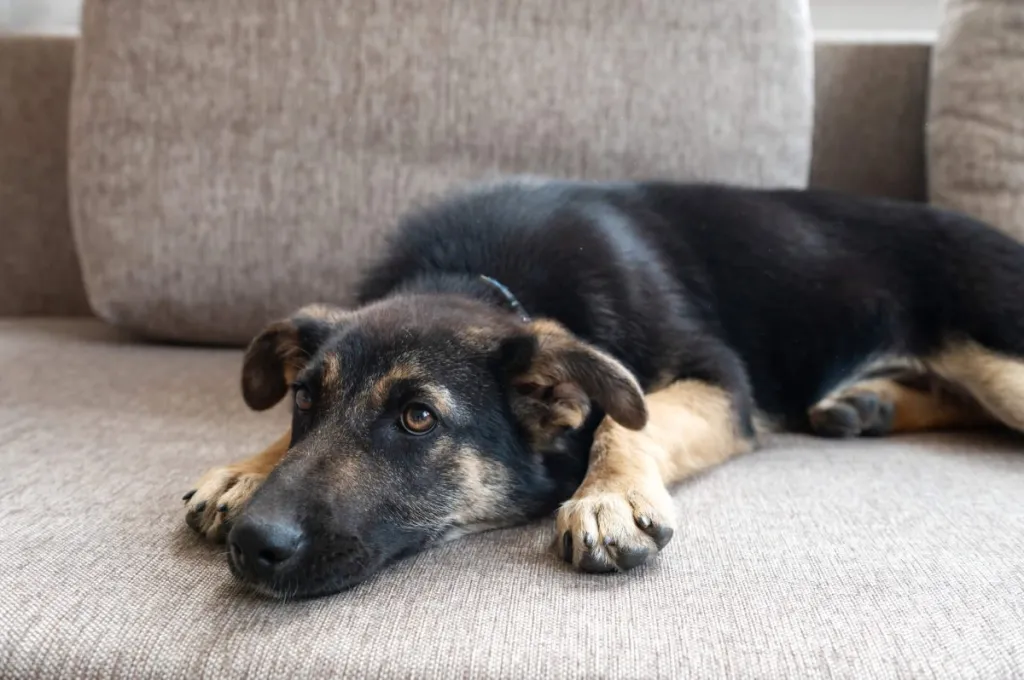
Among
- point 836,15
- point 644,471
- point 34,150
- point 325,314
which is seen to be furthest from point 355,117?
point 836,15

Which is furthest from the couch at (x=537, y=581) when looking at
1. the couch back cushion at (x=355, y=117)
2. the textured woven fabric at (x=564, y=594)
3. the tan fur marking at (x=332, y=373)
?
the couch back cushion at (x=355, y=117)

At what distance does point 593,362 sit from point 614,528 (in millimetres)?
329

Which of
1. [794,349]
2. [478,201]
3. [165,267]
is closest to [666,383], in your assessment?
[794,349]

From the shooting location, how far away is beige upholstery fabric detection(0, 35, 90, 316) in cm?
310

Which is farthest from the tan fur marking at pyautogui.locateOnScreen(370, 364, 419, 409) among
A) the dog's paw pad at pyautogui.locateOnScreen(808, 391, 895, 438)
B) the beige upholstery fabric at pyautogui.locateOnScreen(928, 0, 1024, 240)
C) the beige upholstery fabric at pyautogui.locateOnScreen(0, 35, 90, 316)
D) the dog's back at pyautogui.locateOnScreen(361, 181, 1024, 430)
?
the beige upholstery fabric at pyautogui.locateOnScreen(0, 35, 90, 316)

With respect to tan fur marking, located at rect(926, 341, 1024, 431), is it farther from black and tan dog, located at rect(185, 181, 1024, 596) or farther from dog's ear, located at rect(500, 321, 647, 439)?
dog's ear, located at rect(500, 321, 647, 439)

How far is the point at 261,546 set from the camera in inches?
50.3

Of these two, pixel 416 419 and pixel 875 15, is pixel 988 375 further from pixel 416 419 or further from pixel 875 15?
pixel 875 15

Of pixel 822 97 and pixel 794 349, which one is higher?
pixel 822 97

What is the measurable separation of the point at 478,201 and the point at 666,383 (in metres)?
0.67

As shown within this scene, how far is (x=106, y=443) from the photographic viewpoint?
6.38 ft

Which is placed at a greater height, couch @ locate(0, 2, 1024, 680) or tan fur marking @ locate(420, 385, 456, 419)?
tan fur marking @ locate(420, 385, 456, 419)

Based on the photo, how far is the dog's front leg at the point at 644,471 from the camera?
54.6 inches

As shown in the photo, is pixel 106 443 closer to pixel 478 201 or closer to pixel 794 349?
pixel 478 201
